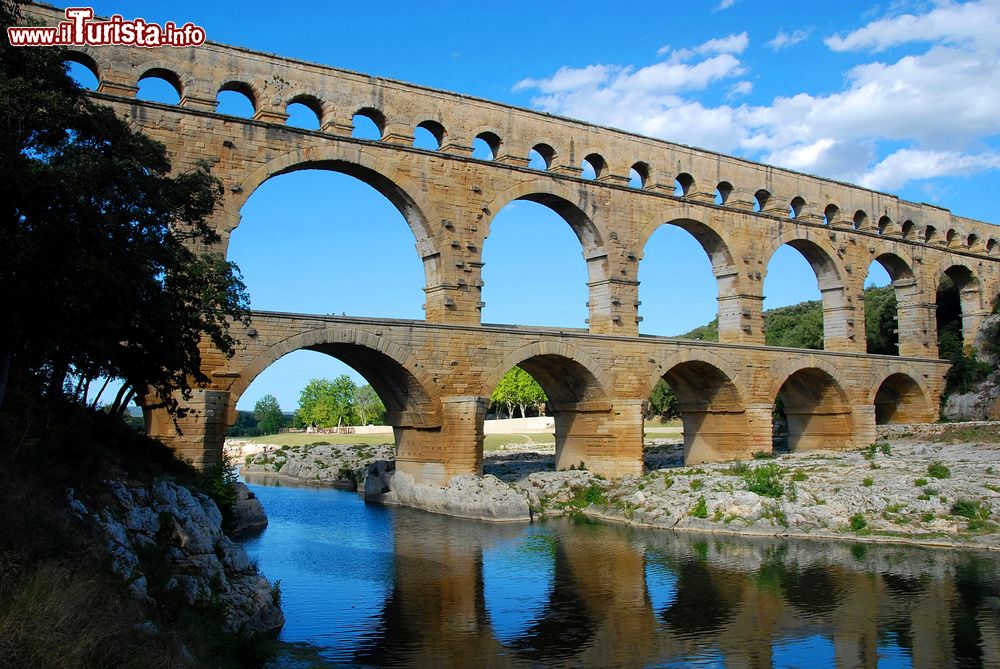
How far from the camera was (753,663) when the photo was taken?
1166 cm

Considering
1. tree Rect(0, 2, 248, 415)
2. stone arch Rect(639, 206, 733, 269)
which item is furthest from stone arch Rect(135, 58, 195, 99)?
stone arch Rect(639, 206, 733, 269)

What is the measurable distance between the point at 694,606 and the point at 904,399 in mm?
27920

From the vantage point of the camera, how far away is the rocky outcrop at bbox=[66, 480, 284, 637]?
10.1 metres

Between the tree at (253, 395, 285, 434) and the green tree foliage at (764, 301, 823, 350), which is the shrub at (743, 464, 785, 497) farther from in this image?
the tree at (253, 395, 285, 434)

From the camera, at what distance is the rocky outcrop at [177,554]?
10.1 m

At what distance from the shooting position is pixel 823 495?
22438 millimetres

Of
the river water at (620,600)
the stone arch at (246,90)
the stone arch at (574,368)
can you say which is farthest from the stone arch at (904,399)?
the stone arch at (246,90)

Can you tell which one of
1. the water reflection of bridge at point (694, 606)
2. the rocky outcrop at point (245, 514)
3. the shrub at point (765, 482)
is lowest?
the water reflection of bridge at point (694, 606)

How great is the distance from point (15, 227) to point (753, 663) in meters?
10.7

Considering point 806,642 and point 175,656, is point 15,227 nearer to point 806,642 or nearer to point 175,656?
point 175,656

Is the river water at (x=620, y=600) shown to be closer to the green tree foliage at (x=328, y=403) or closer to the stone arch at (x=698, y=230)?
the stone arch at (x=698, y=230)

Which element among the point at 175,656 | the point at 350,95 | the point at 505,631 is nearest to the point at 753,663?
the point at 505,631

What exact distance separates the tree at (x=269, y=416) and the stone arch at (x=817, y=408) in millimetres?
89893

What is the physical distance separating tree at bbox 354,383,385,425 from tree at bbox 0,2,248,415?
85121mm
